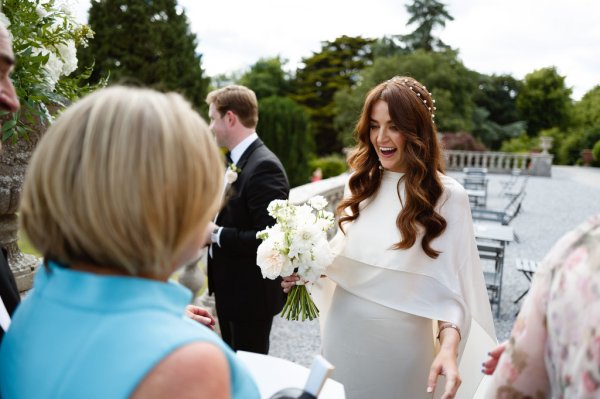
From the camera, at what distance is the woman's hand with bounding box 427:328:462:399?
1915 mm

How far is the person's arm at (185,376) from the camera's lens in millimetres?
767

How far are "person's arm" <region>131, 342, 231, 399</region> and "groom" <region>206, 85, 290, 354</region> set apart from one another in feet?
7.71

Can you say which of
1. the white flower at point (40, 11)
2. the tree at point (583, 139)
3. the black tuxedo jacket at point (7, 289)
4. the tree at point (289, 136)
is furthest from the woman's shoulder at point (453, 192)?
the tree at point (583, 139)

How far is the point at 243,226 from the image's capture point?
3262 mm

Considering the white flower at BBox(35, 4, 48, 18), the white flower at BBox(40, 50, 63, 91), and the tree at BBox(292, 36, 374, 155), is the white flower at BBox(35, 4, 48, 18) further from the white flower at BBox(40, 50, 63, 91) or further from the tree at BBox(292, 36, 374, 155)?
the tree at BBox(292, 36, 374, 155)

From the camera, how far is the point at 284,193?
327 centimetres

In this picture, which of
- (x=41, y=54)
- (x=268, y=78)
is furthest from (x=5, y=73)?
(x=268, y=78)

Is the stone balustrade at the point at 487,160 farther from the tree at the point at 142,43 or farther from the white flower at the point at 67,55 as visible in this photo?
the white flower at the point at 67,55

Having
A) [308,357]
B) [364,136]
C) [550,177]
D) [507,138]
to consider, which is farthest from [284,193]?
[507,138]

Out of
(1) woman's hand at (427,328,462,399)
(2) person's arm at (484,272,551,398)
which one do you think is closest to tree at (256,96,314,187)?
(1) woman's hand at (427,328,462,399)

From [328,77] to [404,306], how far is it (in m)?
41.3

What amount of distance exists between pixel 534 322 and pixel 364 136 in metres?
1.74

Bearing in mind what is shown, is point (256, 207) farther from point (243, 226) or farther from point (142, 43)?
point (142, 43)

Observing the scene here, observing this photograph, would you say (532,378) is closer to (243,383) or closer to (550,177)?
(243,383)
